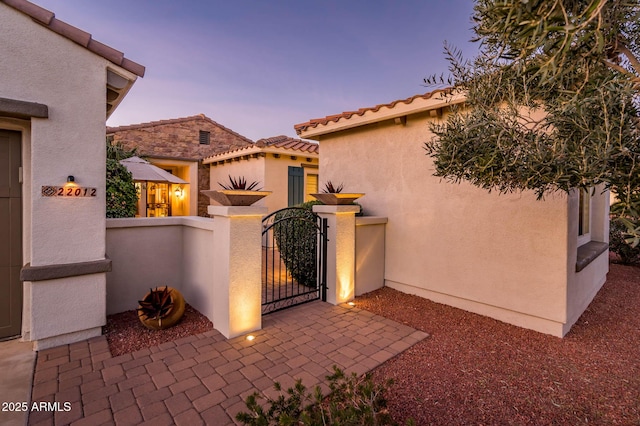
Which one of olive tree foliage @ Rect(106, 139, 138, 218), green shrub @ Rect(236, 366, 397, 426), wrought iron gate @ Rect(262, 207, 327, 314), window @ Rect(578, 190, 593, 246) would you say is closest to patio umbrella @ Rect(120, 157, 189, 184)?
olive tree foliage @ Rect(106, 139, 138, 218)

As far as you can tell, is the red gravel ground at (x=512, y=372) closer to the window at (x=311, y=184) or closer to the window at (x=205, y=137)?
the window at (x=311, y=184)

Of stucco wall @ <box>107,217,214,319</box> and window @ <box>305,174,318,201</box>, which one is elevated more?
window @ <box>305,174,318,201</box>

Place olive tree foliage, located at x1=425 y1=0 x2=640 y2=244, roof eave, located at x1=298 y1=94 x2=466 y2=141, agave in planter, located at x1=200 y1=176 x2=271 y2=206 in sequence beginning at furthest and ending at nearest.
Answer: roof eave, located at x1=298 y1=94 x2=466 y2=141
agave in planter, located at x1=200 y1=176 x2=271 y2=206
olive tree foliage, located at x1=425 y1=0 x2=640 y2=244

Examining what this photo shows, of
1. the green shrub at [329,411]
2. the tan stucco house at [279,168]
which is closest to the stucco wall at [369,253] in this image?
the green shrub at [329,411]

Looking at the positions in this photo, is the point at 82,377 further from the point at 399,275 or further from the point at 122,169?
the point at 399,275

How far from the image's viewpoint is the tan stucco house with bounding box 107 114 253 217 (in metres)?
13.5

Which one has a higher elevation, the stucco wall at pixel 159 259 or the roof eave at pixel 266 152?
the roof eave at pixel 266 152

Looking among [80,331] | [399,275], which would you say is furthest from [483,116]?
[80,331]

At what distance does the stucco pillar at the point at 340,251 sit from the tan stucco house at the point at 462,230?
1.25 meters

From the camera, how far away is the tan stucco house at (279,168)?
11086 millimetres

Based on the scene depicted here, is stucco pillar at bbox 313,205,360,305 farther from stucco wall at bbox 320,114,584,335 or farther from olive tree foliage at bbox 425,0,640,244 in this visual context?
olive tree foliage at bbox 425,0,640,244

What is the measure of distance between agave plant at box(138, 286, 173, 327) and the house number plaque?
173 centimetres

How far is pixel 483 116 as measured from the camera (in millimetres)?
2867

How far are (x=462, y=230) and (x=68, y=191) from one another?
6388mm
